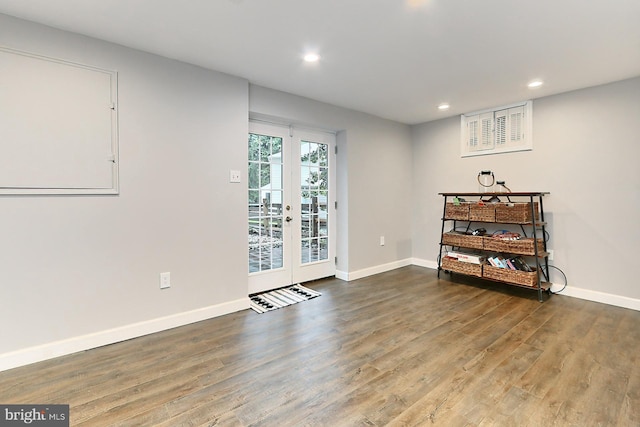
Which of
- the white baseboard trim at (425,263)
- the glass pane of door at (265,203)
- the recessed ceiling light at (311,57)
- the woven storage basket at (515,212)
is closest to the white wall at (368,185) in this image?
the white baseboard trim at (425,263)

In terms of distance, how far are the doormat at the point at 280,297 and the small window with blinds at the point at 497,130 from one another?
296 cm

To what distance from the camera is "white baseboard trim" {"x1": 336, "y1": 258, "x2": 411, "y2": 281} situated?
13.9 feet

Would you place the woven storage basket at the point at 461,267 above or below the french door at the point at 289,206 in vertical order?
below

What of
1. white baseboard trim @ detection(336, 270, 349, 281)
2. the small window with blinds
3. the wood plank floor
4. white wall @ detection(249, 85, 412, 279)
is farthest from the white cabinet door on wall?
the small window with blinds

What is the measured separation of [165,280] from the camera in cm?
266

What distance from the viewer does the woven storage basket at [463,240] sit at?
385 cm

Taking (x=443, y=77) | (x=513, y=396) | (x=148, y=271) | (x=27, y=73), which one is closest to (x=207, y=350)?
(x=148, y=271)

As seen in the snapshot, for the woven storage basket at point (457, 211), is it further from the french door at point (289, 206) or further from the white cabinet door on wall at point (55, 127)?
the white cabinet door on wall at point (55, 127)

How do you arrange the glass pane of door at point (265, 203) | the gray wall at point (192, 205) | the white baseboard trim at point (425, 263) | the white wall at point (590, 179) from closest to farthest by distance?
the gray wall at point (192, 205)
the white wall at point (590, 179)
the glass pane of door at point (265, 203)
the white baseboard trim at point (425, 263)

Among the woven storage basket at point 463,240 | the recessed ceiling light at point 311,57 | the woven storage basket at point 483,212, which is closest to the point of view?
the recessed ceiling light at point 311,57

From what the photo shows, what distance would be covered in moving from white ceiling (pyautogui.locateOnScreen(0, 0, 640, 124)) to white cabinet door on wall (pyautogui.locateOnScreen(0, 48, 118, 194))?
0.33 metres

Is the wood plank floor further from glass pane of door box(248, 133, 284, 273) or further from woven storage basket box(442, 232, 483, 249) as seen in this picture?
woven storage basket box(442, 232, 483, 249)

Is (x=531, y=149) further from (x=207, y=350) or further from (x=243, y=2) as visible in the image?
(x=207, y=350)

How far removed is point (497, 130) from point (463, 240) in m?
1.53
